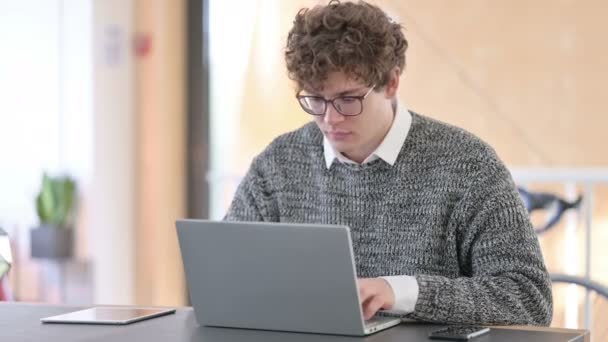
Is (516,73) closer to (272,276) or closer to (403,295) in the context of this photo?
(403,295)

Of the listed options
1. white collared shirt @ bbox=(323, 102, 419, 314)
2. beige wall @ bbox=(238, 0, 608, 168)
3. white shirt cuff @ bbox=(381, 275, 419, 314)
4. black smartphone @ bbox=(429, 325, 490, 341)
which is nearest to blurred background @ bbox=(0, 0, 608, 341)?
beige wall @ bbox=(238, 0, 608, 168)

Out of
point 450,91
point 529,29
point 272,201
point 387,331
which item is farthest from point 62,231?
point 387,331

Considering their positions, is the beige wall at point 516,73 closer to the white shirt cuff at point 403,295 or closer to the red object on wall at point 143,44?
the red object on wall at point 143,44

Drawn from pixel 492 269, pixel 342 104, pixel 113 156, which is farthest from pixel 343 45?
pixel 113 156

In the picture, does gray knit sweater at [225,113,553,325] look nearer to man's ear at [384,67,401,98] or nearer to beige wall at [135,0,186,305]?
man's ear at [384,67,401,98]

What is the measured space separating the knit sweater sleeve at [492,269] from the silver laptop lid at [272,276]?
218mm

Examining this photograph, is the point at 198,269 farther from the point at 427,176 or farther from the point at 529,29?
the point at 529,29

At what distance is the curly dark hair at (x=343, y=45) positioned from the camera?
209 cm

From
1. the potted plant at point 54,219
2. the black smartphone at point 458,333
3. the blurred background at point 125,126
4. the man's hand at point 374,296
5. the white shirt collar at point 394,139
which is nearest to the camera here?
the black smartphone at point 458,333

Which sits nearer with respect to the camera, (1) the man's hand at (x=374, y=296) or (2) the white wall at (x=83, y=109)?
(1) the man's hand at (x=374, y=296)

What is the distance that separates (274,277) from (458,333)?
0.31m

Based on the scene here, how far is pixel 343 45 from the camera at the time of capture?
6.87 feet

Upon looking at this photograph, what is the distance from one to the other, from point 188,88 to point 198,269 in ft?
10.2

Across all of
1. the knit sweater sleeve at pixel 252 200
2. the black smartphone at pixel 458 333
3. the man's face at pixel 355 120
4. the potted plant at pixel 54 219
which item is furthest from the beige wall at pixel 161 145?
the black smartphone at pixel 458 333
